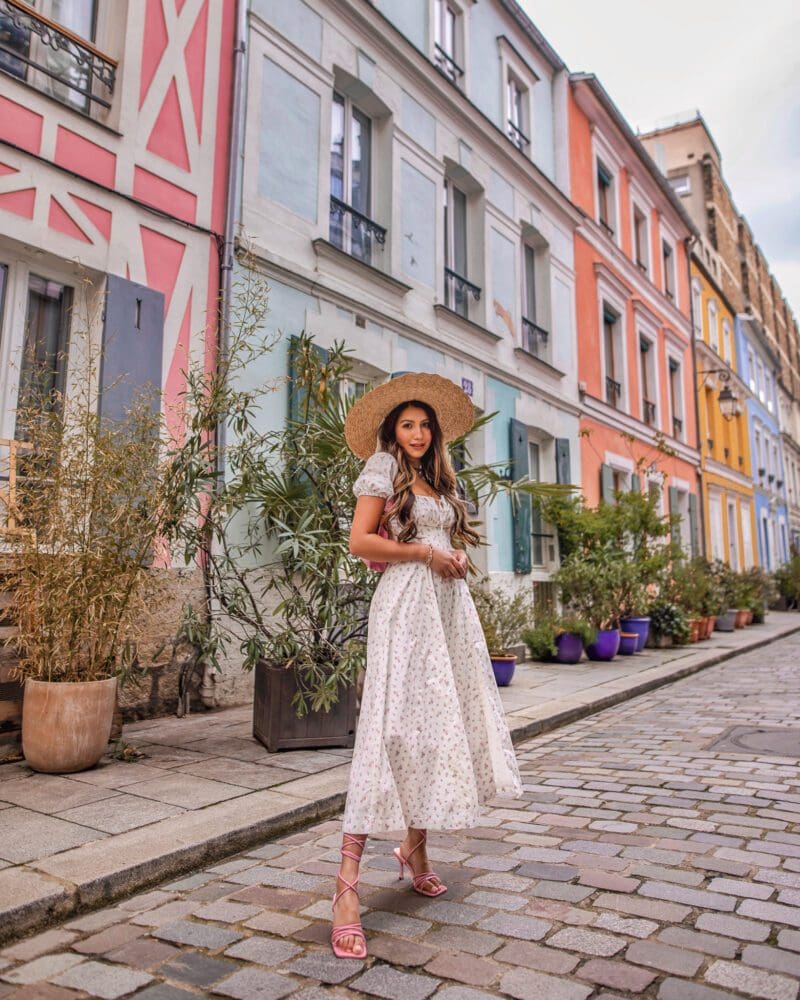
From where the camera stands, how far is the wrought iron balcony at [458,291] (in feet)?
33.8

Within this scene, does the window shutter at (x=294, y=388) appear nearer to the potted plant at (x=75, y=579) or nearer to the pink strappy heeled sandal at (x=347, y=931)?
the potted plant at (x=75, y=579)

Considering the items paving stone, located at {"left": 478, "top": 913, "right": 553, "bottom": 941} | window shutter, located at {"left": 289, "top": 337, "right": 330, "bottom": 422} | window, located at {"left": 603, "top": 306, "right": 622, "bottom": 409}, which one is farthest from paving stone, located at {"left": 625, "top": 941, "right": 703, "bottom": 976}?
window, located at {"left": 603, "top": 306, "right": 622, "bottom": 409}

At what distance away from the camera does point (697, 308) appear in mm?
20172

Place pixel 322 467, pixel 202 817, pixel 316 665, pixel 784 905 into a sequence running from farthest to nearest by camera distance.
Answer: pixel 322 467 < pixel 316 665 < pixel 202 817 < pixel 784 905

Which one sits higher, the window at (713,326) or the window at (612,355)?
the window at (713,326)

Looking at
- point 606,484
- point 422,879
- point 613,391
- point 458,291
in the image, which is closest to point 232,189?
point 458,291

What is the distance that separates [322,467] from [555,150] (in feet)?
32.6

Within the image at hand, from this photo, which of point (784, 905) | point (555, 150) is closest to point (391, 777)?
point (784, 905)

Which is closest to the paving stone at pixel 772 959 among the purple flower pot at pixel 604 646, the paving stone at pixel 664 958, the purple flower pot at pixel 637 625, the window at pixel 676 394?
the paving stone at pixel 664 958

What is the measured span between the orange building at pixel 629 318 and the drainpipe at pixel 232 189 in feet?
25.3

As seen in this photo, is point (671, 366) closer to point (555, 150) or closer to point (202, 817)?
point (555, 150)

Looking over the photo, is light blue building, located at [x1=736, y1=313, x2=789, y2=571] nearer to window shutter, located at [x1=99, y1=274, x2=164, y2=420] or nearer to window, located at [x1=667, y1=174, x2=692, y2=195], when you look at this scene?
window, located at [x1=667, y1=174, x2=692, y2=195]

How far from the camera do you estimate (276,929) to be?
2.54 m

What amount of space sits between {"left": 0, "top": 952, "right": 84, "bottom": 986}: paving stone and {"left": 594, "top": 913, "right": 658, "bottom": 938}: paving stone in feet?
5.25
